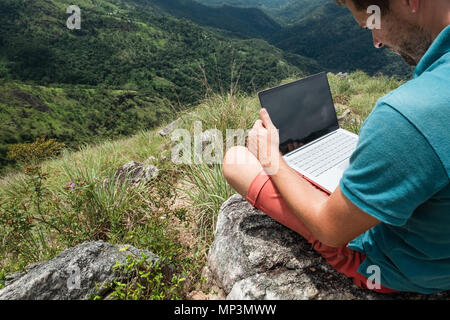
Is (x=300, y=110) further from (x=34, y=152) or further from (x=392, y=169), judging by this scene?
(x=34, y=152)

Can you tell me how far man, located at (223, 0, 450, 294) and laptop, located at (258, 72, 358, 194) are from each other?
37cm

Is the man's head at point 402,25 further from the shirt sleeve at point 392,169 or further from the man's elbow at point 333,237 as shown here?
the man's elbow at point 333,237

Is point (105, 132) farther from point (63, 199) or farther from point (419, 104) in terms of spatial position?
point (419, 104)

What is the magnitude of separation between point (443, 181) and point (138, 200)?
1.96 meters

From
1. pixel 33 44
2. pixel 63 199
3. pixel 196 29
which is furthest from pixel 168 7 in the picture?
pixel 63 199

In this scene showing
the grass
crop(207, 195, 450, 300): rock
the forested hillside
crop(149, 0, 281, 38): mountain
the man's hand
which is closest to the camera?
the man's hand

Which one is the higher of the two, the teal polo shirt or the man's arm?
the teal polo shirt

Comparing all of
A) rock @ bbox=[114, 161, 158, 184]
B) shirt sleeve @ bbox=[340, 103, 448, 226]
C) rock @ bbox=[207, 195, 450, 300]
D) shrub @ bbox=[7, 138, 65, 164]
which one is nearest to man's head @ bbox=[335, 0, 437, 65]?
shirt sleeve @ bbox=[340, 103, 448, 226]

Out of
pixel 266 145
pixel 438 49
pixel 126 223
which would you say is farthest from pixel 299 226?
pixel 126 223

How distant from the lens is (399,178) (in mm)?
581

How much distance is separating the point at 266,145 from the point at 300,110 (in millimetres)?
673

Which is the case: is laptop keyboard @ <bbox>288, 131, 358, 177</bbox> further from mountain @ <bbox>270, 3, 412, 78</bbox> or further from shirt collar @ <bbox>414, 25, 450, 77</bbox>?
mountain @ <bbox>270, 3, 412, 78</bbox>

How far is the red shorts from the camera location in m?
1.07

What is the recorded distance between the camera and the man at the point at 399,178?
547 mm
